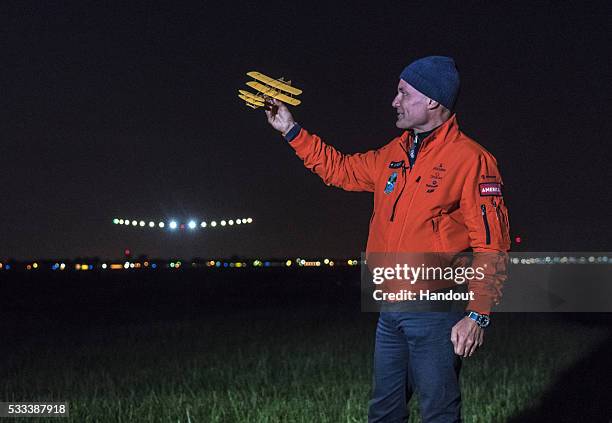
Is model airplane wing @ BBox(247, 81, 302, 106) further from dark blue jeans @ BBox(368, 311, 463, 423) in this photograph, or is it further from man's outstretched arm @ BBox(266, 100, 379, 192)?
dark blue jeans @ BBox(368, 311, 463, 423)

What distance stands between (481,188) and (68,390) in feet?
25.9

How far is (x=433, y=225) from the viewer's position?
4.21m

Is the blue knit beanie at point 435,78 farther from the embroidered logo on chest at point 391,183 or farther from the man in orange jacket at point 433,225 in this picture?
the embroidered logo on chest at point 391,183

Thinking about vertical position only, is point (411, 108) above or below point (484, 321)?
above

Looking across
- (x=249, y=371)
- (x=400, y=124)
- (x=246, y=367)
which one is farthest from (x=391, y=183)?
(x=246, y=367)

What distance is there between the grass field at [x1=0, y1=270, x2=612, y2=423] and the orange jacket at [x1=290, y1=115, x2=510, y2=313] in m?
4.14

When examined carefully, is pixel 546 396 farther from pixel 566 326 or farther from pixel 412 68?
pixel 566 326

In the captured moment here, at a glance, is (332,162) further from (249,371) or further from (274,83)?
(249,371)

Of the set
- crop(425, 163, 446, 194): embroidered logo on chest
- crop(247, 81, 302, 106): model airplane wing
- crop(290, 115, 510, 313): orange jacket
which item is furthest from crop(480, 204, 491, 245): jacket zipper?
crop(247, 81, 302, 106): model airplane wing

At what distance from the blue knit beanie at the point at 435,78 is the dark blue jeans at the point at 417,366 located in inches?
39.0

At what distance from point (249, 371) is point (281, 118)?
27.0ft

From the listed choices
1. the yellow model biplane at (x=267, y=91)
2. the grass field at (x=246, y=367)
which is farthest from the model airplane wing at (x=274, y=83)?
the grass field at (x=246, y=367)

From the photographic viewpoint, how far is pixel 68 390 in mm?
10906

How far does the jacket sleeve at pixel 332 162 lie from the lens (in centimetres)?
481
